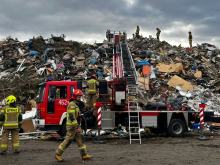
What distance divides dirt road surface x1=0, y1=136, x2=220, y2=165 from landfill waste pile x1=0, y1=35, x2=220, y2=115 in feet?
25.3

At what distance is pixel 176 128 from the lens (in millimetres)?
20312

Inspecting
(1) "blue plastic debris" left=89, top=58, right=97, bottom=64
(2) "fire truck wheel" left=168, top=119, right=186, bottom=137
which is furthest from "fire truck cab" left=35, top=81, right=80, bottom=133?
(1) "blue plastic debris" left=89, top=58, right=97, bottom=64

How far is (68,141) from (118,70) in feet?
34.1

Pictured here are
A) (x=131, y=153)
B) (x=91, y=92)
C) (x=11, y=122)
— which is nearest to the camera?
(x=131, y=153)

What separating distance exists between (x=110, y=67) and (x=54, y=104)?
13.2 metres

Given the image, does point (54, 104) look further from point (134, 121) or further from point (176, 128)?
point (176, 128)

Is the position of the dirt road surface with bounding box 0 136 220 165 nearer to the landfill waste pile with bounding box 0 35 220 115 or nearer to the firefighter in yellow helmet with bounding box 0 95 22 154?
the firefighter in yellow helmet with bounding box 0 95 22 154

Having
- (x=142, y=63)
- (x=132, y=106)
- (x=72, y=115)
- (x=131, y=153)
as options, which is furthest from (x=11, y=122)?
(x=142, y=63)

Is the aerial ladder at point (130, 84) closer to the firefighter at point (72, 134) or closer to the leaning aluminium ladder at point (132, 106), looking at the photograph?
the leaning aluminium ladder at point (132, 106)

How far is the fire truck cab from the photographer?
18.5m

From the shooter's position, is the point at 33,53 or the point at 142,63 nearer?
the point at 142,63

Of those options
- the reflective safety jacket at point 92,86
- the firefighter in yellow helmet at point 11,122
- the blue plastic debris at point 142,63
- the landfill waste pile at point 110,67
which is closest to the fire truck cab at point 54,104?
the reflective safety jacket at point 92,86

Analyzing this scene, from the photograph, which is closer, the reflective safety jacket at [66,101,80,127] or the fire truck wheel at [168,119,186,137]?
the reflective safety jacket at [66,101,80,127]

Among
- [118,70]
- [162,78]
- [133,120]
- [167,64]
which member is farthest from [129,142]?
[167,64]
